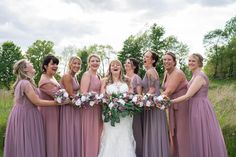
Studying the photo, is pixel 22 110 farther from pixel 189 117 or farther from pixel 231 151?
pixel 231 151

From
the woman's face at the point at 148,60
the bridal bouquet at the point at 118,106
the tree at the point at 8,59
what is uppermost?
the tree at the point at 8,59

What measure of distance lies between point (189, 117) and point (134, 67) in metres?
1.96

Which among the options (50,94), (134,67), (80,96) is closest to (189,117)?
(134,67)

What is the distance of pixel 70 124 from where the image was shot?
8.34 metres

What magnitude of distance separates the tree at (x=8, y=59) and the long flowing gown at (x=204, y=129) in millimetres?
48479

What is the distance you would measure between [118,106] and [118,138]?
0.93 m

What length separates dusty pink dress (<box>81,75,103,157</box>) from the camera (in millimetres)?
8289

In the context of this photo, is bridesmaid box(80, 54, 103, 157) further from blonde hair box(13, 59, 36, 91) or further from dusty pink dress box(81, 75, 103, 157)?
blonde hair box(13, 59, 36, 91)

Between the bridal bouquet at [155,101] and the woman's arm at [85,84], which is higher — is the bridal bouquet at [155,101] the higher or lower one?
the lower one

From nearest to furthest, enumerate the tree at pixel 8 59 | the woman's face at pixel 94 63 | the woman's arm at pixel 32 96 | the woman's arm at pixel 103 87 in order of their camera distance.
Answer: the woman's arm at pixel 32 96 < the woman's arm at pixel 103 87 < the woman's face at pixel 94 63 < the tree at pixel 8 59

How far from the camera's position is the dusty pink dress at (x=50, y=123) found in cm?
827

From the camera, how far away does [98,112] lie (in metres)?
8.45

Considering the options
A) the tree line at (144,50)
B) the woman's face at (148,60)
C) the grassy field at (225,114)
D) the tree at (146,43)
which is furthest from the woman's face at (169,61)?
the tree at (146,43)

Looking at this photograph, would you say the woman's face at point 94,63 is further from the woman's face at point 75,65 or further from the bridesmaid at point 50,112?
the bridesmaid at point 50,112
